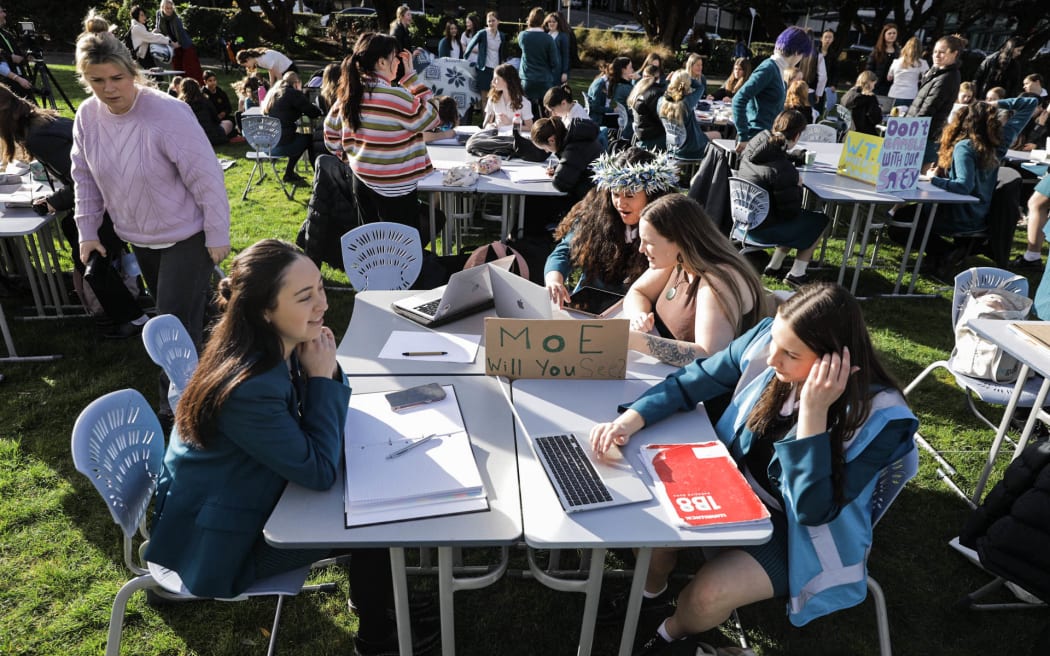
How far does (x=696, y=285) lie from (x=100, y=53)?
2410 mm

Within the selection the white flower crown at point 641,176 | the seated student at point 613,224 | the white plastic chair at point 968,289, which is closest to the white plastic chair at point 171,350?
the seated student at point 613,224

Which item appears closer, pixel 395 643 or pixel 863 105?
pixel 395 643

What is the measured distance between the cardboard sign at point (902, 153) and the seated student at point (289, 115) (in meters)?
5.28

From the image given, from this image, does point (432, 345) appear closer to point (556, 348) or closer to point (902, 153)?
point (556, 348)

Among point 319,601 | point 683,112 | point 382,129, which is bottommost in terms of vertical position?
point 319,601

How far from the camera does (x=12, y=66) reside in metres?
9.09

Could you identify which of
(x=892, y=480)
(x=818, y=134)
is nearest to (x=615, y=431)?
(x=892, y=480)

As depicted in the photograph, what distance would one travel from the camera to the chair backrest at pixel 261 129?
623 cm

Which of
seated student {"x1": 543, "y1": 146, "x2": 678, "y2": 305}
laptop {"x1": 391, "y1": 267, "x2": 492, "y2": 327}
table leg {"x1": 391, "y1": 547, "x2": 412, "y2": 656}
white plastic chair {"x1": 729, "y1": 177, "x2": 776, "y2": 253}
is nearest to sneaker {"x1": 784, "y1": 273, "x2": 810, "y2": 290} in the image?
white plastic chair {"x1": 729, "y1": 177, "x2": 776, "y2": 253}

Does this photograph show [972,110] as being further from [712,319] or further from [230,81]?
[230,81]

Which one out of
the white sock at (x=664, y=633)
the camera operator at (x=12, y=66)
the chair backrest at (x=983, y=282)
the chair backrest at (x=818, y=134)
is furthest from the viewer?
the camera operator at (x=12, y=66)

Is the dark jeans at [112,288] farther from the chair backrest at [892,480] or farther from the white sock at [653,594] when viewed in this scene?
the chair backrest at [892,480]

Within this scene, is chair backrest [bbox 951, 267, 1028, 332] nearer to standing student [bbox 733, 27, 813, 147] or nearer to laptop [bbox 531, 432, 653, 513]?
laptop [bbox 531, 432, 653, 513]

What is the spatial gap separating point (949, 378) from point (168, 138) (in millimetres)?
4312
